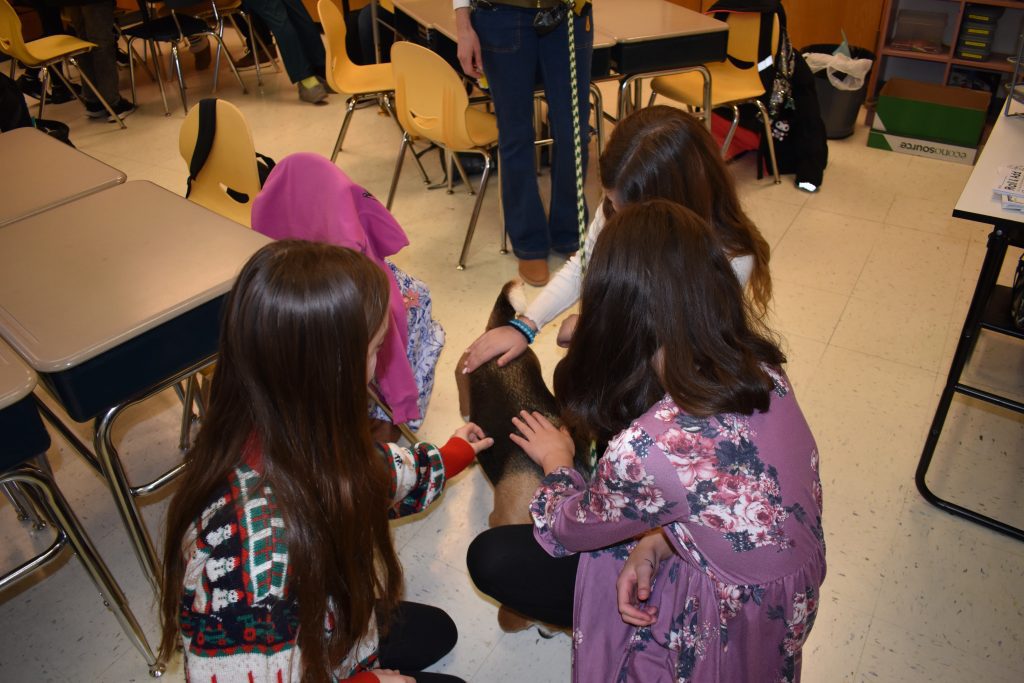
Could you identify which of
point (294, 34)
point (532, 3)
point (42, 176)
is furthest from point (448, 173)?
point (42, 176)

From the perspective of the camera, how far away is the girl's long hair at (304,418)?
37.0 inches

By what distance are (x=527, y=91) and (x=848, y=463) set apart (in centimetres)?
144

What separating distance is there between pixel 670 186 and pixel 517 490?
0.63 m

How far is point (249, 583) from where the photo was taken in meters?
0.95

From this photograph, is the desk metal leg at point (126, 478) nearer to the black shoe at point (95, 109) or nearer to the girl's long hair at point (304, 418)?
the girl's long hair at point (304, 418)

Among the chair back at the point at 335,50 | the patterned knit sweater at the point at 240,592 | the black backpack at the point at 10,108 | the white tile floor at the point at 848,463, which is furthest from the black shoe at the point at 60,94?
the patterned knit sweater at the point at 240,592

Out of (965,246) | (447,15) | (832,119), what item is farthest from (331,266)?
(832,119)

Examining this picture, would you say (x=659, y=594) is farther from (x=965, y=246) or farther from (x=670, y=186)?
(x=965, y=246)

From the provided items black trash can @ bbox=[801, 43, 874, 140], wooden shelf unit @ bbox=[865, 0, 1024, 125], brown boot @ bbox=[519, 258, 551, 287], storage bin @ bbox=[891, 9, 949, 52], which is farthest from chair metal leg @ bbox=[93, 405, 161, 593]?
storage bin @ bbox=[891, 9, 949, 52]

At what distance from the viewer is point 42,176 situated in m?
1.96

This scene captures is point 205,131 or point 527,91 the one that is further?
point 527,91

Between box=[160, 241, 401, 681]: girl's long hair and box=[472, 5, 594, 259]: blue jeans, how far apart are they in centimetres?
157

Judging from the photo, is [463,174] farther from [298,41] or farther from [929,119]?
[929,119]

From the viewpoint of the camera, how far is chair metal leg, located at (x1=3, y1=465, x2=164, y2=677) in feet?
4.36
